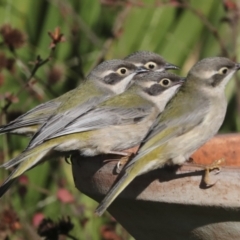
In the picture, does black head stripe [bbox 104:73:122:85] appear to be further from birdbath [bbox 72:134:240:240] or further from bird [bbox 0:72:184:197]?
birdbath [bbox 72:134:240:240]

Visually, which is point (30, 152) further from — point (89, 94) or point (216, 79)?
point (216, 79)

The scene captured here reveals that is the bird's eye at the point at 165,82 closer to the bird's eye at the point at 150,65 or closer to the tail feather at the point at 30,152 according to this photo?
the bird's eye at the point at 150,65

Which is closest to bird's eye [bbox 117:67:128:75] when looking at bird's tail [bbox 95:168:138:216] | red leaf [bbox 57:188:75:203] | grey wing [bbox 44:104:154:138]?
grey wing [bbox 44:104:154:138]

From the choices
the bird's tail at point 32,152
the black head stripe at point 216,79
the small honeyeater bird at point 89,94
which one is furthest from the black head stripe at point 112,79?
the black head stripe at point 216,79

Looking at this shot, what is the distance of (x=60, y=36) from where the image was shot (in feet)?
13.3

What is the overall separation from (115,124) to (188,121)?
2.25ft

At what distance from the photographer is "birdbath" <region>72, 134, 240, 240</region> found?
273cm

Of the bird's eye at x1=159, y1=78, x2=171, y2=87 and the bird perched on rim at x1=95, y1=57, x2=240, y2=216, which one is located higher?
the bird perched on rim at x1=95, y1=57, x2=240, y2=216

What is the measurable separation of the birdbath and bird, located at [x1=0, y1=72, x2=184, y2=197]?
828mm

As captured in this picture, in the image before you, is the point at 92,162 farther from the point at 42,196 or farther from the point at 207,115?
the point at 42,196

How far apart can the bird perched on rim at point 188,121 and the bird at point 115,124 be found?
31 cm

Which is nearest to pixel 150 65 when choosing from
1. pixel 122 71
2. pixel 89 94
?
pixel 122 71

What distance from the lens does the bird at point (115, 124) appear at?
157 inches

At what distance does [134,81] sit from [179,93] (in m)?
0.59
